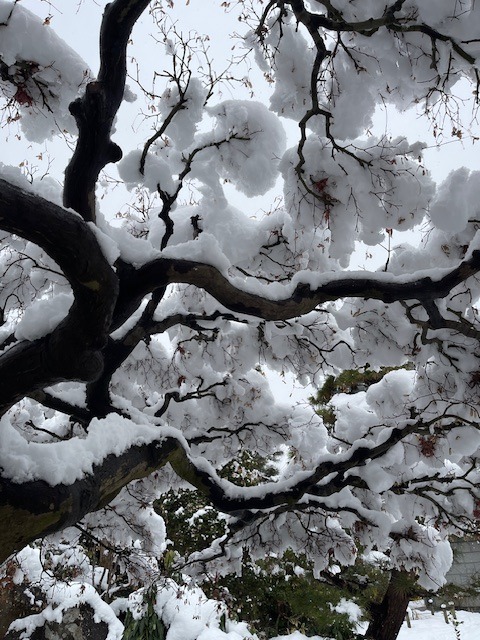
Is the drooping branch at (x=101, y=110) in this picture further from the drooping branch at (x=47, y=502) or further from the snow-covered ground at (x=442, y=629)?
the snow-covered ground at (x=442, y=629)

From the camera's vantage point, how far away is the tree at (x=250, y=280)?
245 cm

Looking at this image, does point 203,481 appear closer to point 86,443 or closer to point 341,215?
point 86,443

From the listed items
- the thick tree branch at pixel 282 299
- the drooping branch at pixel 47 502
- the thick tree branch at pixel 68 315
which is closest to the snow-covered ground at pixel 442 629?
the thick tree branch at pixel 282 299

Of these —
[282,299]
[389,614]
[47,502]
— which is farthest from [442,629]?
[47,502]

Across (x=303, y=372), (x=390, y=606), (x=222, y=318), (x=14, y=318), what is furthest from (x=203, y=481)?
(x=390, y=606)

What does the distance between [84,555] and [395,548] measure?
25.6ft

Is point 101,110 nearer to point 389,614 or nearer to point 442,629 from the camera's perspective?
point 389,614

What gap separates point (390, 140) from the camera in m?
3.79

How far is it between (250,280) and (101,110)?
1.40 metres

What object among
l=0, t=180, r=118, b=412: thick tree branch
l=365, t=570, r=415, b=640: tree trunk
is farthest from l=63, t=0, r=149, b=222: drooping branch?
l=365, t=570, r=415, b=640: tree trunk

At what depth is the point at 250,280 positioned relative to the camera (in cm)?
321

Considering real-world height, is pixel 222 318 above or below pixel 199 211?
below

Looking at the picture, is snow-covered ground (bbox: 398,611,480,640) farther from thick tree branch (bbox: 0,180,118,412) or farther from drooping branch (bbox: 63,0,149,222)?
drooping branch (bbox: 63,0,149,222)

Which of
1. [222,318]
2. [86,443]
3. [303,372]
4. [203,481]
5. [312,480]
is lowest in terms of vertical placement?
Answer: [86,443]
